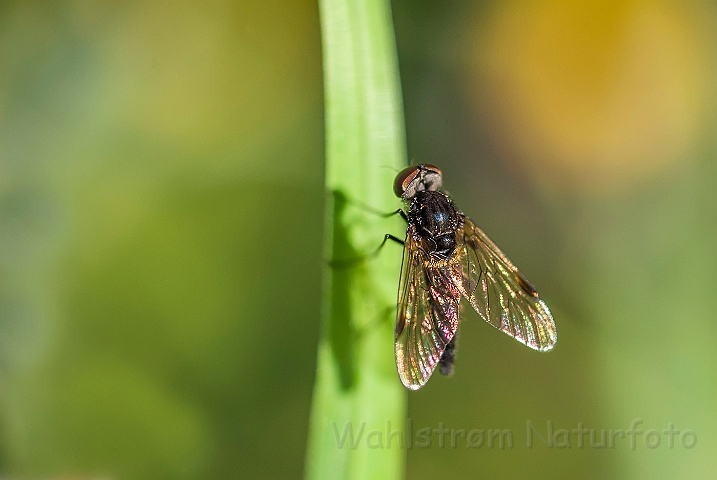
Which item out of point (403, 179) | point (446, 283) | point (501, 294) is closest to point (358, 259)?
point (403, 179)

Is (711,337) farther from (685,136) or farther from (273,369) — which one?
(273,369)

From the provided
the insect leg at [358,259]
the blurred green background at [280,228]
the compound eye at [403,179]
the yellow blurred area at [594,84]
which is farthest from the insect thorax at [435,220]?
the yellow blurred area at [594,84]

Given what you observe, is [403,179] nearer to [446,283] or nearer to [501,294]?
[446,283]

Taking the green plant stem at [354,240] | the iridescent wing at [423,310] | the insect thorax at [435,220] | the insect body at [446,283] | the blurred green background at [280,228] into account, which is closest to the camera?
the green plant stem at [354,240]

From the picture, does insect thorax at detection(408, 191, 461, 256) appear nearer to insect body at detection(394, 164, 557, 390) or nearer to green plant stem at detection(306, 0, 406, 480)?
insect body at detection(394, 164, 557, 390)

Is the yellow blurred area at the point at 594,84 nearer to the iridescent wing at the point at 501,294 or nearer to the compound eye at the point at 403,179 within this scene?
the iridescent wing at the point at 501,294

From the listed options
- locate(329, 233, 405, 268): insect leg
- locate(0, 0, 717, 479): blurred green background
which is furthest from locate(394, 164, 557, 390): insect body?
locate(0, 0, 717, 479): blurred green background
